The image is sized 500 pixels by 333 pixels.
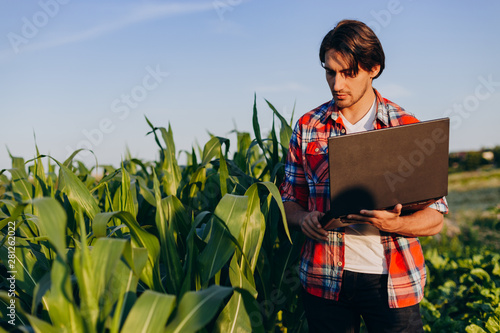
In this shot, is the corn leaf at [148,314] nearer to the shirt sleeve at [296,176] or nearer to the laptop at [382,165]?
the laptop at [382,165]

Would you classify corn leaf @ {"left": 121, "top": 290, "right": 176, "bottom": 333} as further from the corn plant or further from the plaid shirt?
the plaid shirt

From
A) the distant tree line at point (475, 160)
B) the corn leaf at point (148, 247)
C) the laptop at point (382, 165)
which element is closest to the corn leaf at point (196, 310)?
the corn leaf at point (148, 247)

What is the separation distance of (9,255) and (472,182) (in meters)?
10.7

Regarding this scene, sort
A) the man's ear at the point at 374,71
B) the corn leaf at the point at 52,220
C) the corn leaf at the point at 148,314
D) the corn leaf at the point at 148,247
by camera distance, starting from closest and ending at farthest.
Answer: the corn leaf at the point at 52,220 < the corn leaf at the point at 148,314 < the corn leaf at the point at 148,247 < the man's ear at the point at 374,71

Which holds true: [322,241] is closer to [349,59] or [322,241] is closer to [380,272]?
[380,272]

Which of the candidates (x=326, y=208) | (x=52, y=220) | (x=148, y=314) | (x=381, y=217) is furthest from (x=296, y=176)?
(x=52, y=220)

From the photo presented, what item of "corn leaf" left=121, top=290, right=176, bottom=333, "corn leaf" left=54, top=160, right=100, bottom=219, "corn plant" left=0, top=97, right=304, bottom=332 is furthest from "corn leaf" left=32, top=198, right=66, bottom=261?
"corn leaf" left=54, top=160, right=100, bottom=219

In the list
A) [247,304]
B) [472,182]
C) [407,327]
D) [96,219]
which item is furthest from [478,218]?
[96,219]

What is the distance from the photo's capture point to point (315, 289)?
150 centimetres

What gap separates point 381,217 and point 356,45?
0.60m

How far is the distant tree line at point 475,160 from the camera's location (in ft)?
39.7

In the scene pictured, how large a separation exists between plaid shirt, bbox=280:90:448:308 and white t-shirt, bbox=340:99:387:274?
2cm

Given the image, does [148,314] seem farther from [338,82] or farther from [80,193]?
[338,82]

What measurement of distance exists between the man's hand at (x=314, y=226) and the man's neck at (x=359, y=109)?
402mm
